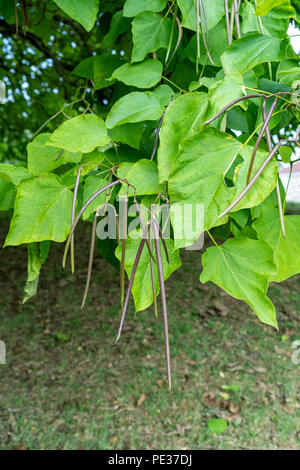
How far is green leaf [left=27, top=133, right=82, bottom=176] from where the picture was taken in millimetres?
692

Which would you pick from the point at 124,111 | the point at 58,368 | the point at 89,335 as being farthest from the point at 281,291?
the point at 124,111

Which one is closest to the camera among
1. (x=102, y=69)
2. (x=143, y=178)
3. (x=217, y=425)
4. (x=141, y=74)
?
(x=143, y=178)

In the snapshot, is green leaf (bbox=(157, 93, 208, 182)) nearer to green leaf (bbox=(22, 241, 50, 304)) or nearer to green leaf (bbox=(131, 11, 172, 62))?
green leaf (bbox=(131, 11, 172, 62))

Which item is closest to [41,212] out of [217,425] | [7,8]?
[7,8]

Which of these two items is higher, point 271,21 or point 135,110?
point 271,21

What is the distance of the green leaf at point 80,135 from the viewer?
59 cm

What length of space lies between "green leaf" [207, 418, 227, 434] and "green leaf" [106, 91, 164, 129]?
1.60 meters

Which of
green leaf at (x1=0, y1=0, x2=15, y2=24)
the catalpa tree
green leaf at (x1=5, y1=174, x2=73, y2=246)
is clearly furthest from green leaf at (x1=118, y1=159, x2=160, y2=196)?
green leaf at (x1=0, y1=0, x2=15, y2=24)

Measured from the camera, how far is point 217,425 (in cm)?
182

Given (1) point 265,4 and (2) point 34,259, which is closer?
(1) point 265,4

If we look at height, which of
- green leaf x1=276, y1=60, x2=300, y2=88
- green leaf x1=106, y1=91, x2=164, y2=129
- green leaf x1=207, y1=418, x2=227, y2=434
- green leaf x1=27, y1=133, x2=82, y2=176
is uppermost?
green leaf x1=276, y1=60, x2=300, y2=88

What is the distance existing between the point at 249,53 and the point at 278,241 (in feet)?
0.97

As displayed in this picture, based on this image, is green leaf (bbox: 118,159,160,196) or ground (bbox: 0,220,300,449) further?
ground (bbox: 0,220,300,449)

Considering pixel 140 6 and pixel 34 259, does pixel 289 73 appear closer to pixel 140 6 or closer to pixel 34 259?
pixel 140 6
